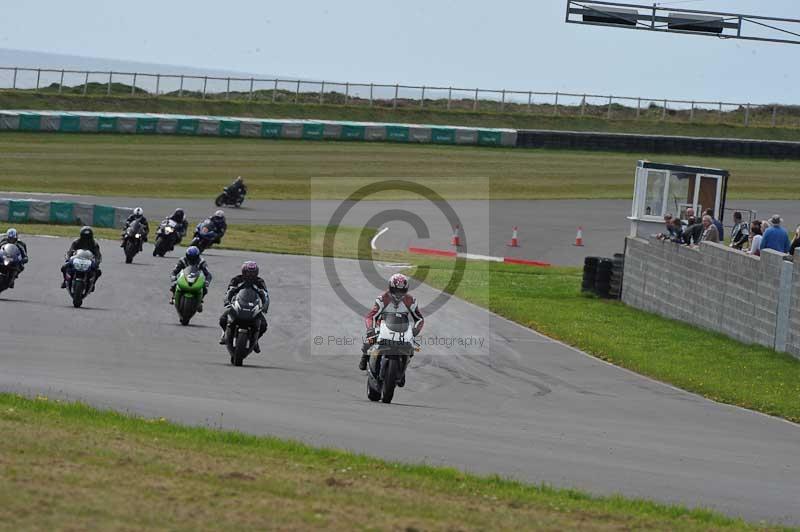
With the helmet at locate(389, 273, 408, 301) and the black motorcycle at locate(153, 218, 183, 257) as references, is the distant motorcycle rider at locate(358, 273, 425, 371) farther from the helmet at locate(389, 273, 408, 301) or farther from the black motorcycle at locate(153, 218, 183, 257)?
the black motorcycle at locate(153, 218, 183, 257)

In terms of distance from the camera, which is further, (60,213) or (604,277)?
(60,213)

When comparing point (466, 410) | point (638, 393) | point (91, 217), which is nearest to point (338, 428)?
point (466, 410)

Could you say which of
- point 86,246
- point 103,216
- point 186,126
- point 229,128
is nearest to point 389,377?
point 86,246

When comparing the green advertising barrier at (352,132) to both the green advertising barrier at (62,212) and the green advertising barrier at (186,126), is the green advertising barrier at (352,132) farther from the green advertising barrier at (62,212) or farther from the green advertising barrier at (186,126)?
the green advertising barrier at (62,212)

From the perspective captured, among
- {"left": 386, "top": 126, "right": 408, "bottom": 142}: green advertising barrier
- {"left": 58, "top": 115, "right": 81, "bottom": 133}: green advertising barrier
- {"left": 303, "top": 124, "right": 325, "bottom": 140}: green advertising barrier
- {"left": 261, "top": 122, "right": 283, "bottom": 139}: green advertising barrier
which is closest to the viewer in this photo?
{"left": 58, "top": 115, "right": 81, "bottom": 133}: green advertising barrier

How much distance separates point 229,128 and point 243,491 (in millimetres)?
59800

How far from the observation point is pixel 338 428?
13.2 meters

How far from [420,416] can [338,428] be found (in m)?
1.70

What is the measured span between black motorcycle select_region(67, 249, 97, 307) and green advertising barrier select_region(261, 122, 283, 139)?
44.5 meters

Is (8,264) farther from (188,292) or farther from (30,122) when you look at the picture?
(30,122)

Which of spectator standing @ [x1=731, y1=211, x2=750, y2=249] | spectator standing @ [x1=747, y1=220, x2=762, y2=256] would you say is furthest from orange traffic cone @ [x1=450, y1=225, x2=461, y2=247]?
spectator standing @ [x1=747, y1=220, x2=762, y2=256]

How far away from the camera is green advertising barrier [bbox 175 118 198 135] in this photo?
66.9 meters

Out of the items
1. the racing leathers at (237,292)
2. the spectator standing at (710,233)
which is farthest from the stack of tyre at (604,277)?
the racing leathers at (237,292)

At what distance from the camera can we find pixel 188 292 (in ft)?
73.7
